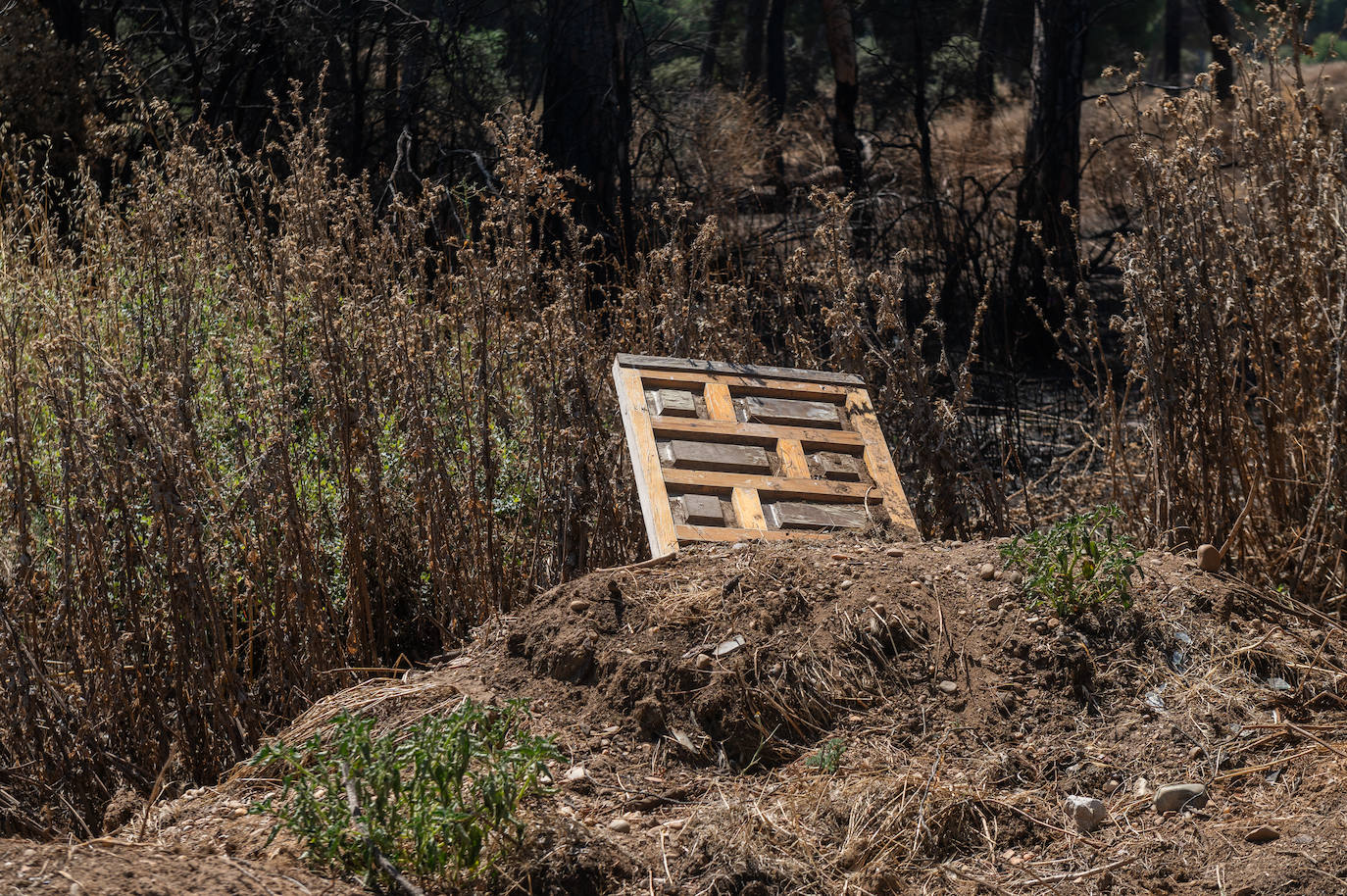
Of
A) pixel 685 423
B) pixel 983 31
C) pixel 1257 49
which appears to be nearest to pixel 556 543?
pixel 685 423

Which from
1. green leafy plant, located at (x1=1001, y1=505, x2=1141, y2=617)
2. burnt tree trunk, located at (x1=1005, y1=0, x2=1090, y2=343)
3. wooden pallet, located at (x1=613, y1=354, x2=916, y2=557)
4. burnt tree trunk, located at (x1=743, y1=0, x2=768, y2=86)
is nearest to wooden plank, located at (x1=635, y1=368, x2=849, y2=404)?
wooden pallet, located at (x1=613, y1=354, x2=916, y2=557)

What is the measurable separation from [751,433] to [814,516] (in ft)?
1.38

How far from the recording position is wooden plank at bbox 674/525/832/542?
3.51 m

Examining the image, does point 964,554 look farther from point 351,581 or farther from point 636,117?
point 636,117

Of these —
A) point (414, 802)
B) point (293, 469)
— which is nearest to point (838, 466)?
point (293, 469)

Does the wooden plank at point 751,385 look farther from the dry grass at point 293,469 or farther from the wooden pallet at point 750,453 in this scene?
the dry grass at point 293,469

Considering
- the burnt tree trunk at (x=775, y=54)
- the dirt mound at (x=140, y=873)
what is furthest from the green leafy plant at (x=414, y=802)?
the burnt tree trunk at (x=775, y=54)

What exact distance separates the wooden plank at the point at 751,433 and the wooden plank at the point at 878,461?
5 cm

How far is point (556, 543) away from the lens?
3.96 m

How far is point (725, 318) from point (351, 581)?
1.95m

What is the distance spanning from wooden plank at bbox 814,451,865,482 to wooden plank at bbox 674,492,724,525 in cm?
45

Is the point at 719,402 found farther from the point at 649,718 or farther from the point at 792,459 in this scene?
the point at 649,718

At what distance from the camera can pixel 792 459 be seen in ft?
13.1

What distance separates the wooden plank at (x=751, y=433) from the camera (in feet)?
13.0
